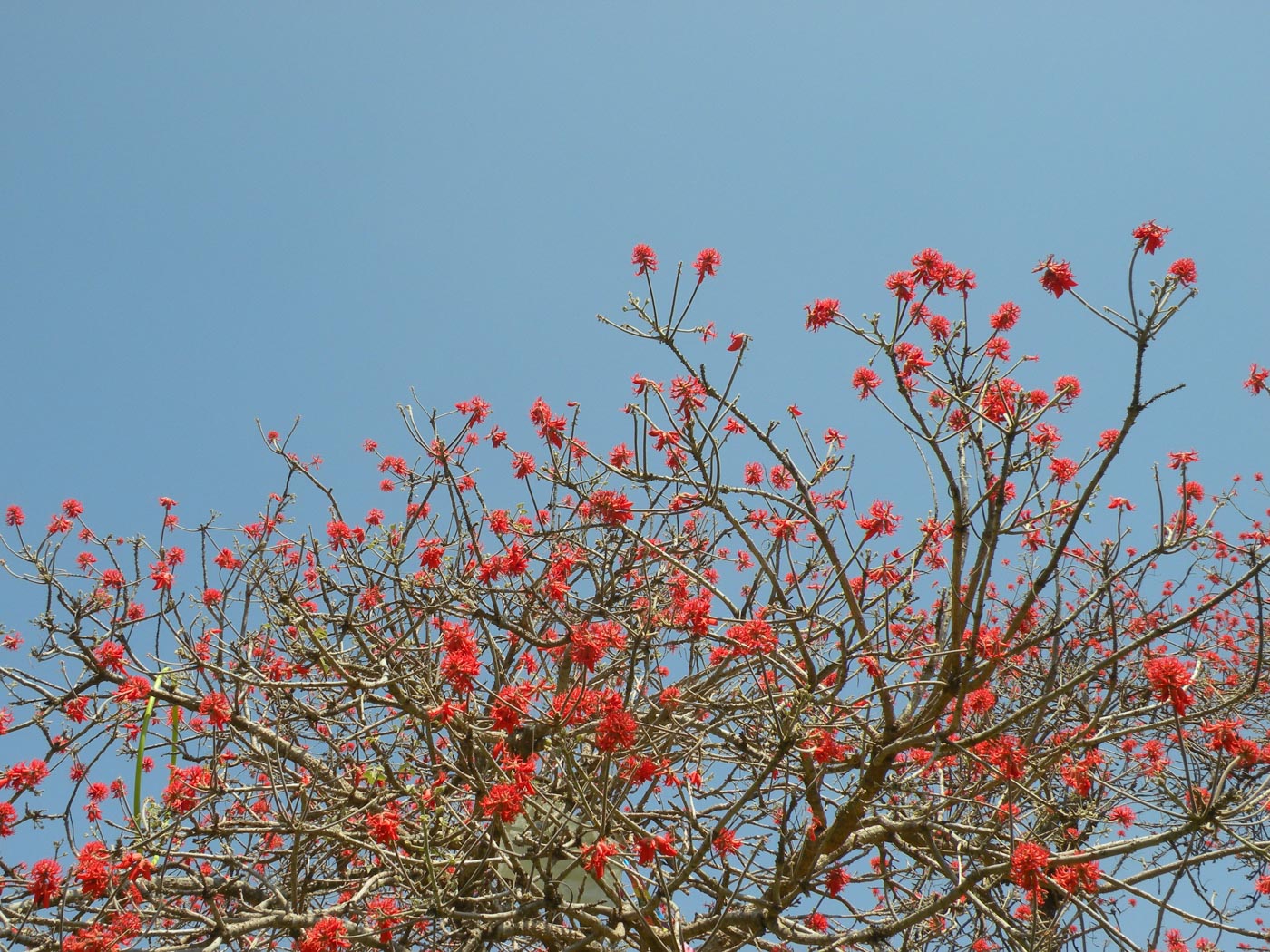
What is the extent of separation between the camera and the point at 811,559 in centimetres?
627

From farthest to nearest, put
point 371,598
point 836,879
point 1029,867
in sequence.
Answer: point 371,598
point 836,879
point 1029,867

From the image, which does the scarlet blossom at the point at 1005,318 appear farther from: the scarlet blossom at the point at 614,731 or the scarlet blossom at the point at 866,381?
the scarlet blossom at the point at 614,731

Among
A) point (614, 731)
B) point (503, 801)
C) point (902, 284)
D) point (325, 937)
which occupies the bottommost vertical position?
point (325, 937)

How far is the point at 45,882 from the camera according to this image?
425 cm

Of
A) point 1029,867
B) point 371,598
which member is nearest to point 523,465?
point 371,598

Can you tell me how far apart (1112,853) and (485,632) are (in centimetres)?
327

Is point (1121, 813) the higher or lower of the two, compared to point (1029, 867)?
higher

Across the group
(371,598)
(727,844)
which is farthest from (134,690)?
(727,844)

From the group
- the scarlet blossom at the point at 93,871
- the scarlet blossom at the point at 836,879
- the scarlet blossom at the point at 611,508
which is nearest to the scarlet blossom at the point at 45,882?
the scarlet blossom at the point at 93,871

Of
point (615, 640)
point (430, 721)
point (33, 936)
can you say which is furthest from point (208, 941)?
point (615, 640)

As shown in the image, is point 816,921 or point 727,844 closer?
point 727,844

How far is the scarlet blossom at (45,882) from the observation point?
13.7 feet

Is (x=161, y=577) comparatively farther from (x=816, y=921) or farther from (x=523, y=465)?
(x=816, y=921)

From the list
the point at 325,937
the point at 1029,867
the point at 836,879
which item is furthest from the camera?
the point at 836,879
